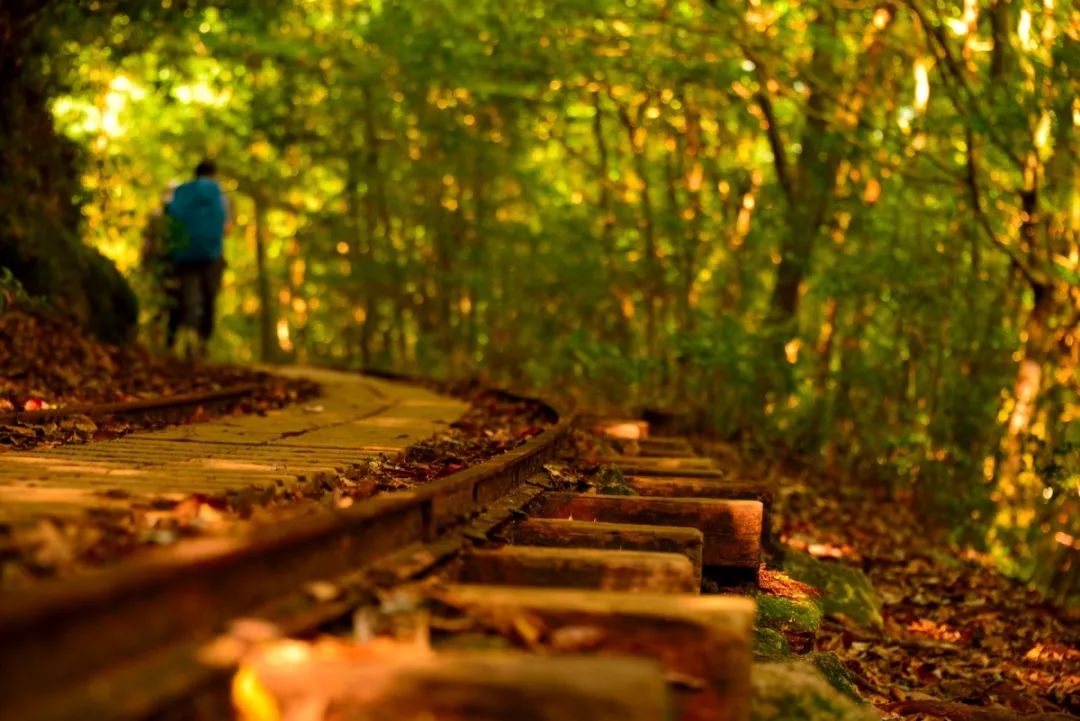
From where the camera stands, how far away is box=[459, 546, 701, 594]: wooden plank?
145 inches

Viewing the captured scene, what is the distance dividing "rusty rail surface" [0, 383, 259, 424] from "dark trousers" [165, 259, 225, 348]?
5.68 meters

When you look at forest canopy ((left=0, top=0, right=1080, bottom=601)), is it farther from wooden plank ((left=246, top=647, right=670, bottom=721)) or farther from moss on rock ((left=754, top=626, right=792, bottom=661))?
wooden plank ((left=246, top=647, right=670, bottom=721))

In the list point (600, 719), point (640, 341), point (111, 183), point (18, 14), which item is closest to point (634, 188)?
point (640, 341)

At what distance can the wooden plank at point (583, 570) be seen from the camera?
12.1 feet

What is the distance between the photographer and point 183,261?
14.8 meters

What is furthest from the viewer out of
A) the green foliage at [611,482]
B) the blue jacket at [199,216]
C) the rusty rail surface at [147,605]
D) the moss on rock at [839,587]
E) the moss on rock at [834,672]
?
the blue jacket at [199,216]

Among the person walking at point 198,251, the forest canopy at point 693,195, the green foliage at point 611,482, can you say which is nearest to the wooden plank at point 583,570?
the green foliage at point 611,482

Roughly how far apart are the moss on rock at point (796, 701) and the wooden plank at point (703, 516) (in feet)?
5.31

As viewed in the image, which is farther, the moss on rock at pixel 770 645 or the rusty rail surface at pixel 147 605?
the moss on rock at pixel 770 645

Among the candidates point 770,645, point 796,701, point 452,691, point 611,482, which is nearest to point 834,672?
point 770,645

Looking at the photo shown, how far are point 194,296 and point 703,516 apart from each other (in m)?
10.7

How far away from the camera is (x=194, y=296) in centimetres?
1487

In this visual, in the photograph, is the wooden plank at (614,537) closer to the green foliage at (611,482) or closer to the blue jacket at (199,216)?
the green foliage at (611,482)

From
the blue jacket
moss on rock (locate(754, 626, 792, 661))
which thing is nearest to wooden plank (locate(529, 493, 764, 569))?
moss on rock (locate(754, 626, 792, 661))
